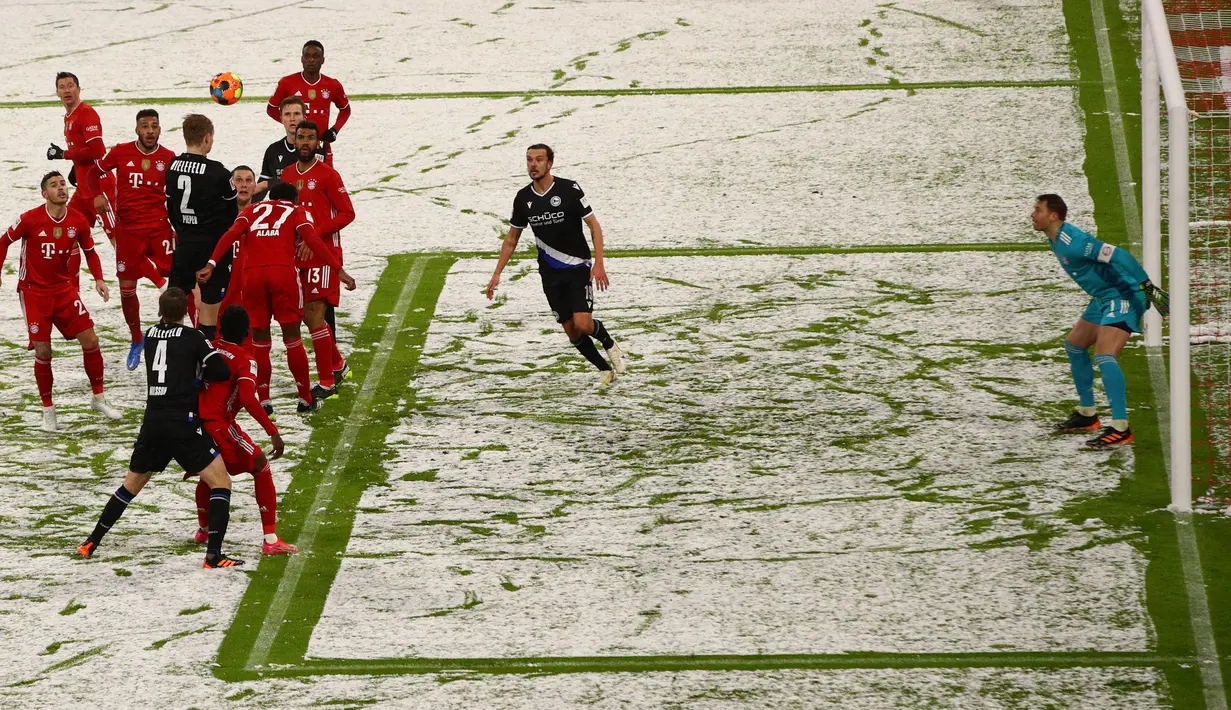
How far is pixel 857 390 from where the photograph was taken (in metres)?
12.2

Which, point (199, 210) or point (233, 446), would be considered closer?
point (233, 446)

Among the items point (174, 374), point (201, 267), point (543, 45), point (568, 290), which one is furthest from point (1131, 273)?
point (543, 45)

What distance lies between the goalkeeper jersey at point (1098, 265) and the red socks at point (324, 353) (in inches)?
211

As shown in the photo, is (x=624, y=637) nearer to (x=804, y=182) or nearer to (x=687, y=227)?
(x=687, y=227)

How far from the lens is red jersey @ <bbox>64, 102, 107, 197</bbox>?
14.3 metres

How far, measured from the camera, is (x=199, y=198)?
493 inches

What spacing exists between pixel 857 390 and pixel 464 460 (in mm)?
3113

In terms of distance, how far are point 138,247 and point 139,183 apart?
1.78ft

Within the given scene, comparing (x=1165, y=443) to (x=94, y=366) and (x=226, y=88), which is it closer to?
(x=94, y=366)

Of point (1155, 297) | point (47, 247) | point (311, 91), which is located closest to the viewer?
point (1155, 297)

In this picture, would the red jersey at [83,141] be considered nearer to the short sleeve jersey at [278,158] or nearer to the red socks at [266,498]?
the short sleeve jersey at [278,158]

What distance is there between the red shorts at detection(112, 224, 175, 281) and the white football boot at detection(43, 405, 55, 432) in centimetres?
179

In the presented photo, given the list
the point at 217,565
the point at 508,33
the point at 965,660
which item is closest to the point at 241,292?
the point at 217,565

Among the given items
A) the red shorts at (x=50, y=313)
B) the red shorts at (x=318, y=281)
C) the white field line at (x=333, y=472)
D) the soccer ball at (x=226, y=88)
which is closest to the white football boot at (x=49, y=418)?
the red shorts at (x=50, y=313)
